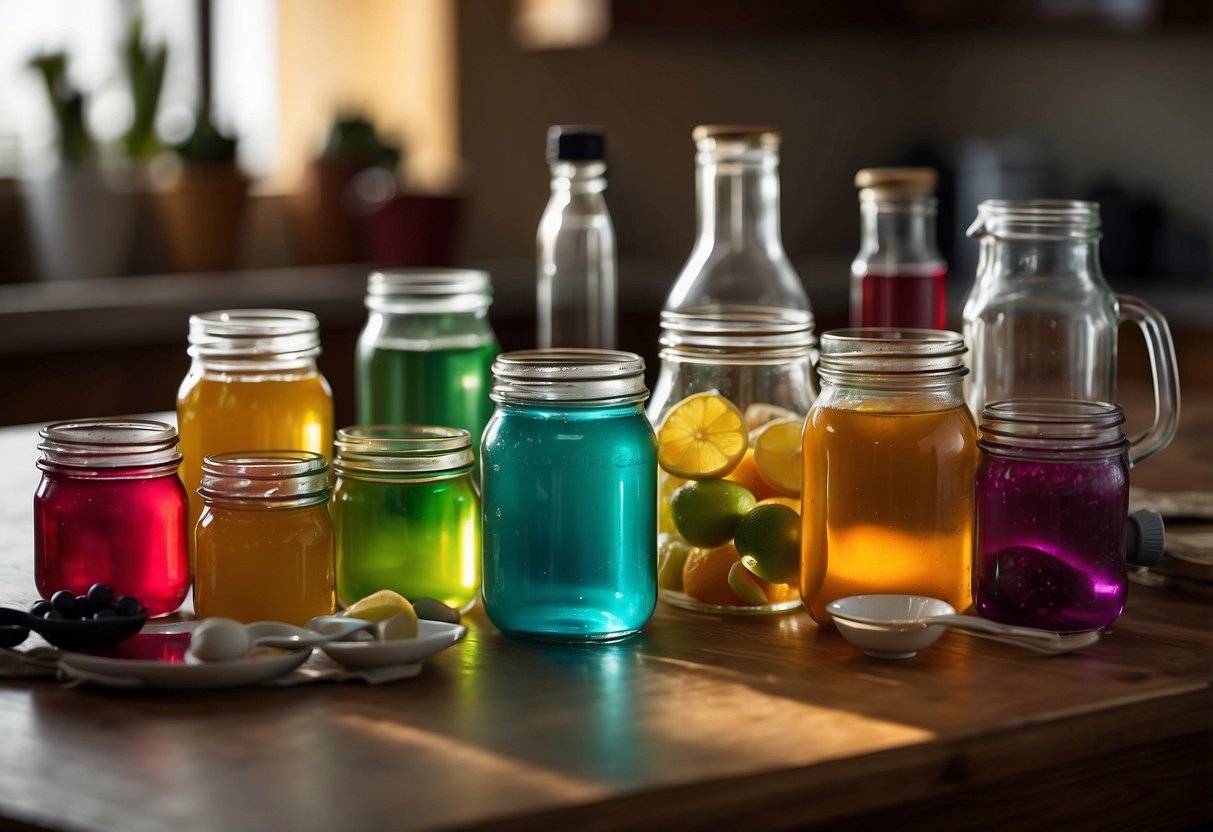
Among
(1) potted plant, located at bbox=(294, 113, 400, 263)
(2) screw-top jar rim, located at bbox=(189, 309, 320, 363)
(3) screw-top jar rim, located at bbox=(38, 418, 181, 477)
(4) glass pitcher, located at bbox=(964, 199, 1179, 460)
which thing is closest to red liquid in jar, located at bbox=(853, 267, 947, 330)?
(4) glass pitcher, located at bbox=(964, 199, 1179, 460)

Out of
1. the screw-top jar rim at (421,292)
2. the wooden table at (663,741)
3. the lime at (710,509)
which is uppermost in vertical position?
the screw-top jar rim at (421,292)

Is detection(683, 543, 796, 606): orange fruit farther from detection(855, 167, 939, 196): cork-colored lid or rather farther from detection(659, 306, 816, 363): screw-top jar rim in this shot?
detection(855, 167, 939, 196): cork-colored lid

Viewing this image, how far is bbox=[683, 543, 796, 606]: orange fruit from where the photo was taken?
102 centimetres

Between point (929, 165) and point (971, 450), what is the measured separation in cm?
320

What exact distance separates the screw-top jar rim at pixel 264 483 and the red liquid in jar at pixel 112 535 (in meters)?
0.06

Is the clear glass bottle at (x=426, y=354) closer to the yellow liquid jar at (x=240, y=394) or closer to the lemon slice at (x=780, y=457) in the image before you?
the yellow liquid jar at (x=240, y=394)

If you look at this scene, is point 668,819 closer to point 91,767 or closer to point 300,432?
point 91,767

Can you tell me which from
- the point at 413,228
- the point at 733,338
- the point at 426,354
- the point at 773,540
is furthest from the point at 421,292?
the point at 413,228

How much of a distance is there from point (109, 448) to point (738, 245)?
19.9 inches

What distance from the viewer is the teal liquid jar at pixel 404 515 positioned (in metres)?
0.97

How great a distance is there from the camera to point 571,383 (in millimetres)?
930

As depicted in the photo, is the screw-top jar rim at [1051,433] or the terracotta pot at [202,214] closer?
the screw-top jar rim at [1051,433]

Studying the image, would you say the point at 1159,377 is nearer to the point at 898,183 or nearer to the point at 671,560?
the point at 898,183

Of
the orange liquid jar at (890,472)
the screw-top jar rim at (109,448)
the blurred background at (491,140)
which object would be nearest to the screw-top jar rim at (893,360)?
the orange liquid jar at (890,472)
